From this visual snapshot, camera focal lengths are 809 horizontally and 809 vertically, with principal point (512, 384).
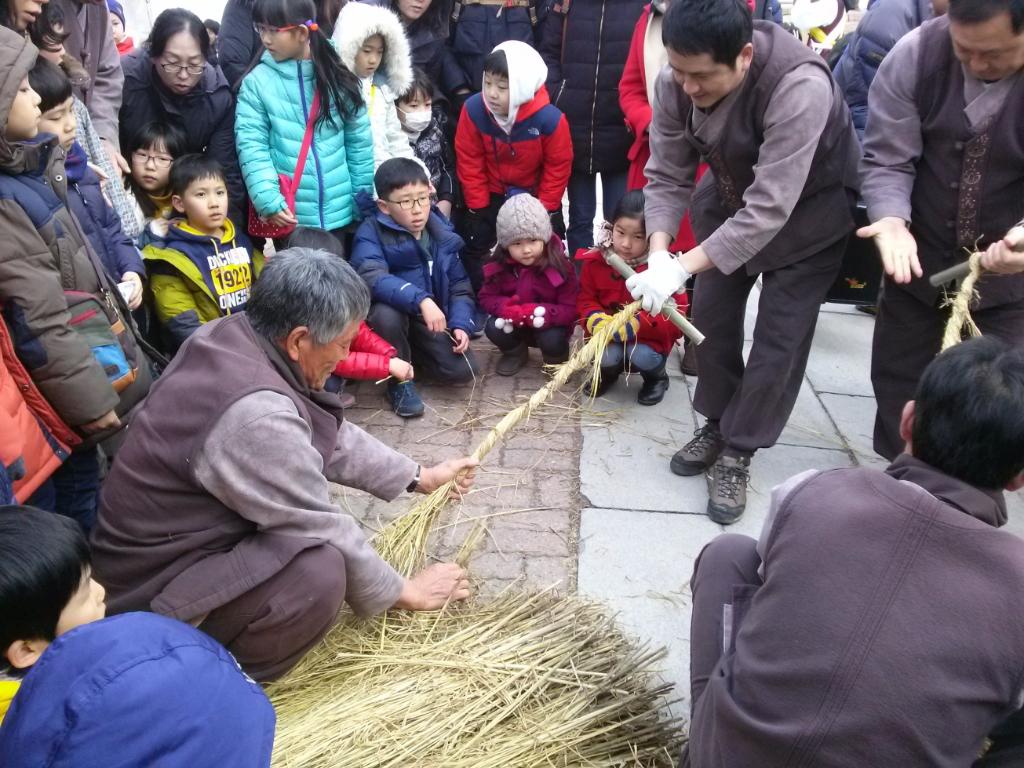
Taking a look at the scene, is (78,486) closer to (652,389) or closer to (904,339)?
(652,389)

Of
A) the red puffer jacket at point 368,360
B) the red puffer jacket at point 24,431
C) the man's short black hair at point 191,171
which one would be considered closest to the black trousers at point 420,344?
the red puffer jacket at point 368,360

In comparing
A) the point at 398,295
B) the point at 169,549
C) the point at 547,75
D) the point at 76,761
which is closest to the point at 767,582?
the point at 76,761

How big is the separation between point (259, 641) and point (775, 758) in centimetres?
136

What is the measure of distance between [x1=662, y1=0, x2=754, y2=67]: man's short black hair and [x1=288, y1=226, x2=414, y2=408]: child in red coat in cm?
197

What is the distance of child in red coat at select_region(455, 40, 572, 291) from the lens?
4.55 metres

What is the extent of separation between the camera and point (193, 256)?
382cm

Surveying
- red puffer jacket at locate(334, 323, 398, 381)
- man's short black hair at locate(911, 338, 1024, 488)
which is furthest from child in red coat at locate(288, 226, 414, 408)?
man's short black hair at locate(911, 338, 1024, 488)

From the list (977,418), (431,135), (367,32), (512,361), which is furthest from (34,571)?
(431,135)

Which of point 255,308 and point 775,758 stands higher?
point 255,308

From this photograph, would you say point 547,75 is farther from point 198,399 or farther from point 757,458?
Answer: point 198,399

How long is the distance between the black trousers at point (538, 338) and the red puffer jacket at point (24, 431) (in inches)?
92.5

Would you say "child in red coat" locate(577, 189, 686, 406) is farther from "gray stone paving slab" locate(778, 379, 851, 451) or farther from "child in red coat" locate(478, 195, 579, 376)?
"gray stone paving slab" locate(778, 379, 851, 451)

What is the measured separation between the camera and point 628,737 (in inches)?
84.3

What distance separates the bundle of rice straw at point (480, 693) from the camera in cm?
207
